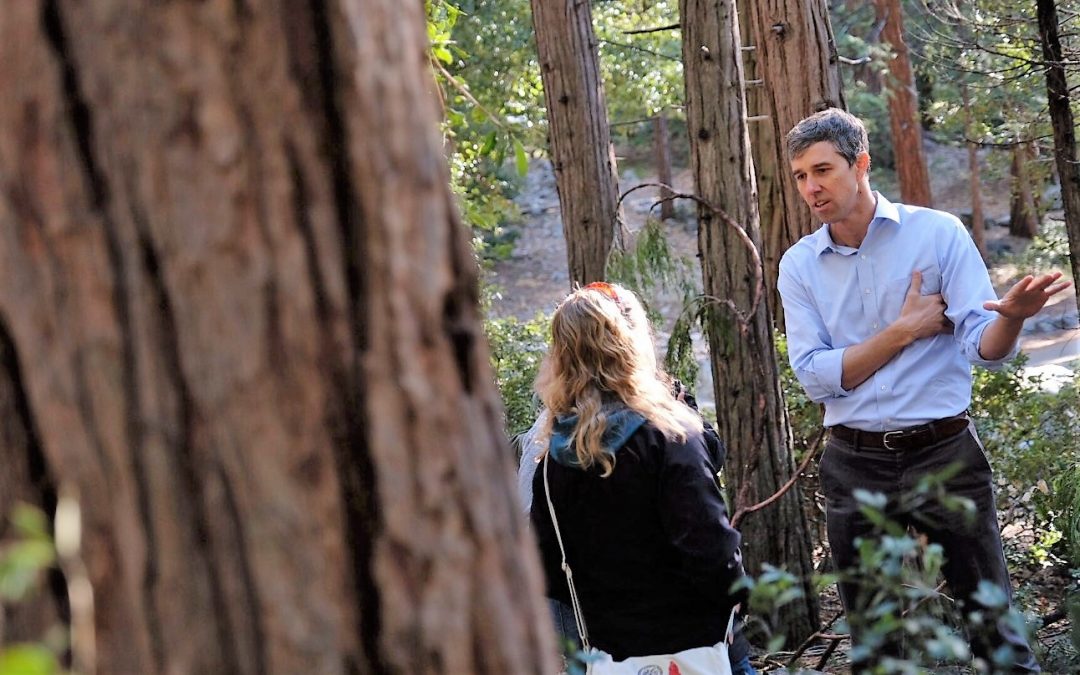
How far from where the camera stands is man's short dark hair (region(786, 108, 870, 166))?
4.46m

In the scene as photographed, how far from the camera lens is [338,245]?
136cm

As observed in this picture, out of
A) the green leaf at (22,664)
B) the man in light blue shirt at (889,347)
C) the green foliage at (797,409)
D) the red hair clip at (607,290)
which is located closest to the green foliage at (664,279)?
the green foliage at (797,409)

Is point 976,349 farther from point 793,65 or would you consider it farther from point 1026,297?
point 793,65

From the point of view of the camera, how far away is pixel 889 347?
14.1 feet

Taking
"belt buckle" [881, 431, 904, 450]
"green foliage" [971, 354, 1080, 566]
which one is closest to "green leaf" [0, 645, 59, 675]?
"belt buckle" [881, 431, 904, 450]

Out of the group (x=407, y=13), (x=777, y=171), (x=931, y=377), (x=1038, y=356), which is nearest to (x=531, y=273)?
(x=1038, y=356)

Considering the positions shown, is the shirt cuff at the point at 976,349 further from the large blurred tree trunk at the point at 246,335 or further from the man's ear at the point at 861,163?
the large blurred tree trunk at the point at 246,335

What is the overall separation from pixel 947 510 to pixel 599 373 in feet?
4.46

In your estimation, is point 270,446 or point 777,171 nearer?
point 270,446

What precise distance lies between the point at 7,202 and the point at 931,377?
11.6 feet

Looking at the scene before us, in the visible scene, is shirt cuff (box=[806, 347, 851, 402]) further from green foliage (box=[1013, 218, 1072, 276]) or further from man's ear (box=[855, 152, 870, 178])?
green foliage (box=[1013, 218, 1072, 276])

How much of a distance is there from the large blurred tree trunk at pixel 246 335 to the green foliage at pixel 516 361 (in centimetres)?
691

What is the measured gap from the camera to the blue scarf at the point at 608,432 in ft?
11.8

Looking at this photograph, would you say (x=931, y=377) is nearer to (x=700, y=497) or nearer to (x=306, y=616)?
(x=700, y=497)
